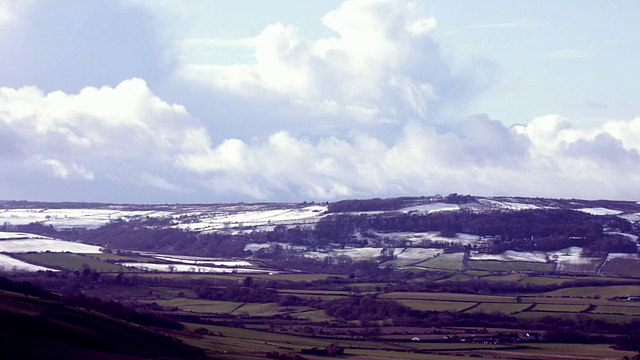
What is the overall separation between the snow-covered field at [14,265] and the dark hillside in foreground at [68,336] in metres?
63.5

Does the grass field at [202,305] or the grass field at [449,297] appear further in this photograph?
the grass field at [449,297]

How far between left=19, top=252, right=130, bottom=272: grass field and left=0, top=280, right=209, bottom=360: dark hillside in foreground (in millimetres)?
73285

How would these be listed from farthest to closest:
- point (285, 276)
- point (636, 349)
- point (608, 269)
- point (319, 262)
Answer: point (319, 262), point (608, 269), point (285, 276), point (636, 349)

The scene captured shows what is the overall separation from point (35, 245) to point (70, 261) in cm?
2724

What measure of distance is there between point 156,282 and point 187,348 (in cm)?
6282

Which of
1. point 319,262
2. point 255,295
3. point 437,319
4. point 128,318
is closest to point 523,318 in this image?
point 437,319

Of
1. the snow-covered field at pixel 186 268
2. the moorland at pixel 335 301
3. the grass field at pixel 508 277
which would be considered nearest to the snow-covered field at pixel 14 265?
the moorland at pixel 335 301

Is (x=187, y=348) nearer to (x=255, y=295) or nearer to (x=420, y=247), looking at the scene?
(x=255, y=295)

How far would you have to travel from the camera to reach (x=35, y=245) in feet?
592

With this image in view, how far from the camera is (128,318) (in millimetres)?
81500

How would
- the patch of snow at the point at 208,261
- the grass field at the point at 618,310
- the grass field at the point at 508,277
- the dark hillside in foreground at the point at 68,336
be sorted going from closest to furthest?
the dark hillside in foreground at the point at 68,336 → the grass field at the point at 618,310 → the grass field at the point at 508,277 → the patch of snow at the point at 208,261

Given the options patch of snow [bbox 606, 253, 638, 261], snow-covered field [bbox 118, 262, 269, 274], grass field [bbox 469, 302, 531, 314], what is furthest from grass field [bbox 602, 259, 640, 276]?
snow-covered field [bbox 118, 262, 269, 274]

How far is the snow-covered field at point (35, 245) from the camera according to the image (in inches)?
6799

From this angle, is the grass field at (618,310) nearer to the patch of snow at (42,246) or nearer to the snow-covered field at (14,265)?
the snow-covered field at (14,265)
